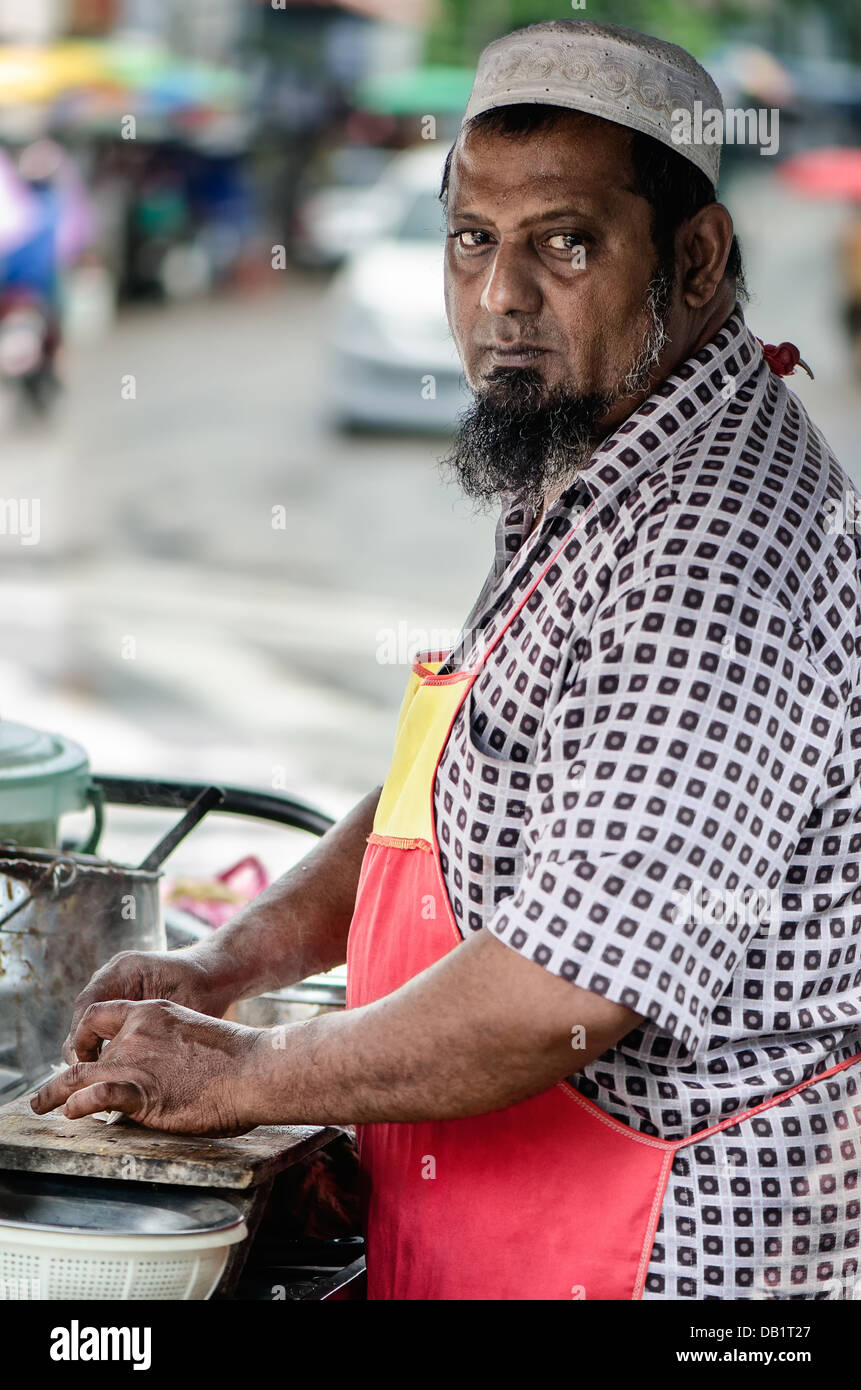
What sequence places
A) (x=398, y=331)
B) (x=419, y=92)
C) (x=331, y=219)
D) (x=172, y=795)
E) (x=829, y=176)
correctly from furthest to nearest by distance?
(x=331, y=219) → (x=419, y=92) → (x=829, y=176) → (x=398, y=331) → (x=172, y=795)

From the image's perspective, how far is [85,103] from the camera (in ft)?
57.5

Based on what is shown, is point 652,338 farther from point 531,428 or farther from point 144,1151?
point 144,1151

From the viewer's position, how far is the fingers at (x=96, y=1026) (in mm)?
1686

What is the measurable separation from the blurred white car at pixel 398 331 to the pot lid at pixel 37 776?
8.84 m

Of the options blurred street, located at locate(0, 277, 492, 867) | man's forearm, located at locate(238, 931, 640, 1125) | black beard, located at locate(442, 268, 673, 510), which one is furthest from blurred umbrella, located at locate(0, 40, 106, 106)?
man's forearm, located at locate(238, 931, 640, 1125)

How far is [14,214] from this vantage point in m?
12.4

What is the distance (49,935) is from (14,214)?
11325 mm

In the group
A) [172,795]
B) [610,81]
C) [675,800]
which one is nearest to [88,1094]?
[675,800]

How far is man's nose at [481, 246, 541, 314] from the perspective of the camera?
1696 mm

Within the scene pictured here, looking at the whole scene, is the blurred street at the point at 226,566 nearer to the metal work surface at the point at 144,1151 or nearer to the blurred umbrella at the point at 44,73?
the metal work surface at the point at 144,1151

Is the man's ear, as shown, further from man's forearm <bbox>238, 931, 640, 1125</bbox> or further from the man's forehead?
man's forearm <bbox>238, 931, 640, 1125</bbox>

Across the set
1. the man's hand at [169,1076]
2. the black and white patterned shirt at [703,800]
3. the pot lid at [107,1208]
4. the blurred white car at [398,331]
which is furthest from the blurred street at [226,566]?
the pot lid at [107,1208]
